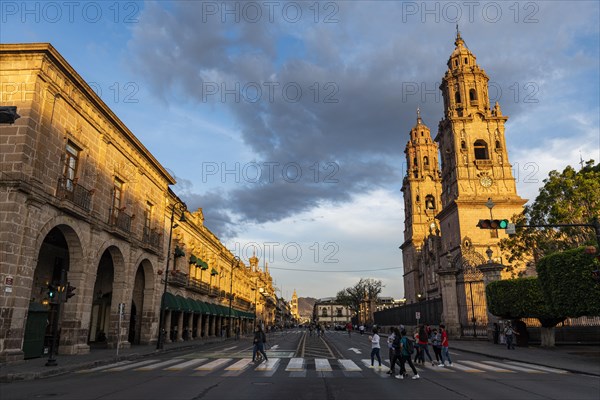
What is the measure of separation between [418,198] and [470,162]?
30918 mm

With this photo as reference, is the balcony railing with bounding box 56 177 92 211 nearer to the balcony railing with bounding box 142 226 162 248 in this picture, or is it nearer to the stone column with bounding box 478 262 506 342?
the balcony railing with bounding box 142 226 162 248

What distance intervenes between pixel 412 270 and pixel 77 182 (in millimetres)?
67509

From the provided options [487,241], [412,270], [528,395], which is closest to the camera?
[528,395]

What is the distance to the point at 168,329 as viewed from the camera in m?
32.9

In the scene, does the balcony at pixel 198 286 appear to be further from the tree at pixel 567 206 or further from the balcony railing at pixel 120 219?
the tree at pixel 567 206

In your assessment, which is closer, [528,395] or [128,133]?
[528,395]

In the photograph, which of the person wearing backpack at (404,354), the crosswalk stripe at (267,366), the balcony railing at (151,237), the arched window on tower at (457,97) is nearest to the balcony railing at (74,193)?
the balcony railing at (151,237)

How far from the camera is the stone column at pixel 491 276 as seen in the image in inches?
1170

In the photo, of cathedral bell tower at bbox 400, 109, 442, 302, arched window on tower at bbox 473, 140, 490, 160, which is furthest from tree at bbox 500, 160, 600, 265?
cathedral bell tower at bbox 400, 109, 442, 302

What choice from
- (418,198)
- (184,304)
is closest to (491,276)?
(184,304)

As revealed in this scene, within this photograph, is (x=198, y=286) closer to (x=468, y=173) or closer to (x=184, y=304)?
(x=184, y=304)

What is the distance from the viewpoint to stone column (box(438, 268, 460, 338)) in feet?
103

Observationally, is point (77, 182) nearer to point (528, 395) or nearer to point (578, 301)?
point (528, 395)

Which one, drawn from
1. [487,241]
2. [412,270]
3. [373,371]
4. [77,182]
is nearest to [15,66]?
[77,182]
